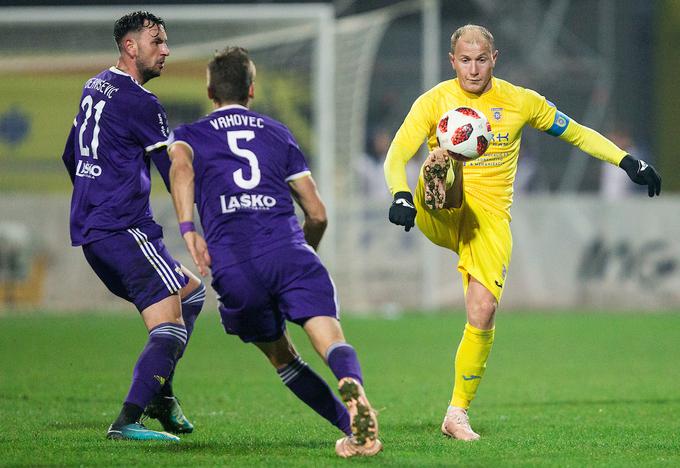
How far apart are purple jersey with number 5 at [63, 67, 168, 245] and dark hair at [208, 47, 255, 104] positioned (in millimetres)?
735

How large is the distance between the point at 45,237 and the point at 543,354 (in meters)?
7.92

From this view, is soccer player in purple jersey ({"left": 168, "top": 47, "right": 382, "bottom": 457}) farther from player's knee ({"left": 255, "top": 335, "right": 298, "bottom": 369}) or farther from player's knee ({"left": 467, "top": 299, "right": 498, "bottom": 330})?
player's knee ({"left": 467, "top": 299, "right": 498, "bottom": 330})

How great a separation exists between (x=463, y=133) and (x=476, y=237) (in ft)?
2.41

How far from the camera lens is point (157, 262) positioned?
6.15 m

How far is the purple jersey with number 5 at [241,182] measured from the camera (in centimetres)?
543

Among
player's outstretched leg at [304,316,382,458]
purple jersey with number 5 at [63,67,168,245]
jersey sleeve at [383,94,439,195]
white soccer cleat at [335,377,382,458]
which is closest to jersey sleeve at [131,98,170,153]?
purple jersey with number 5 at [63,67,168,245]

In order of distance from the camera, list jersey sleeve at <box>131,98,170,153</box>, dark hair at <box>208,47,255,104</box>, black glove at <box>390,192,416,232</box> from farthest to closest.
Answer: jersey sleeve at <box>131,98,170,153</box> → black glove at <box>390,192,416,232</box> → dark hair at <box>208,47,255,104</box>

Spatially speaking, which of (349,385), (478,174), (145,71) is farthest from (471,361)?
(145,71)

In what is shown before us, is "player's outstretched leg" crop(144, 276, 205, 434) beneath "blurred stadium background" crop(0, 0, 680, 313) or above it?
beneath

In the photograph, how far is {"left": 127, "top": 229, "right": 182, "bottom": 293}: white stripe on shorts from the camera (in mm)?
6129

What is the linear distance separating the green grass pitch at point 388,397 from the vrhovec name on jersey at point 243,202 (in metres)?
1.15

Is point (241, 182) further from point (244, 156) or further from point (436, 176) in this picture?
point (436, 176)

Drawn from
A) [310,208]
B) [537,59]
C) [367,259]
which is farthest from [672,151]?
[310,208]

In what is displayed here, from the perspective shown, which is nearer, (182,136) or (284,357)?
(182,136)
